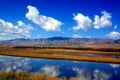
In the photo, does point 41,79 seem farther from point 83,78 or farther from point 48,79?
point 83,78

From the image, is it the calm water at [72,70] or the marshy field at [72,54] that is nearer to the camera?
the calm water at [72,70]

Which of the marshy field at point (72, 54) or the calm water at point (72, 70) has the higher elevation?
the marshy field at point (72, 54)

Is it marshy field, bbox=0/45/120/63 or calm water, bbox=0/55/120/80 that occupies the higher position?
marshy field, bbox=0/45/120/63

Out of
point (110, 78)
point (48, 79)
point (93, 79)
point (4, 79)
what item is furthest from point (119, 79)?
point (4, 79)

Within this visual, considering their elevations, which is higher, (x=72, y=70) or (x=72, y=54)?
(x=72, y=54)

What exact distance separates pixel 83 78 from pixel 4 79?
13.0 m

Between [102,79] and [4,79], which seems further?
[102,79]

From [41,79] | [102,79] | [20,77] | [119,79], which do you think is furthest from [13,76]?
[119,79]

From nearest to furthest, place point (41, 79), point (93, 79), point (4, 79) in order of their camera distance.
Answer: point (4, 79)
point (41, 79)
point (93, 79)

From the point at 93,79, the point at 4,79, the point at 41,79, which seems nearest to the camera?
the point at 4,79

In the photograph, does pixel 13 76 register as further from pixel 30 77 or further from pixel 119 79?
pixel 119 79

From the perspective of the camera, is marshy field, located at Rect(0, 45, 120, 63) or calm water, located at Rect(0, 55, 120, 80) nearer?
calm water, located at Rect(0, 55, 120, 80)

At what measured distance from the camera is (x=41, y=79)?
2405 cm

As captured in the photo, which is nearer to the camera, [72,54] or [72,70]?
[72,70]
